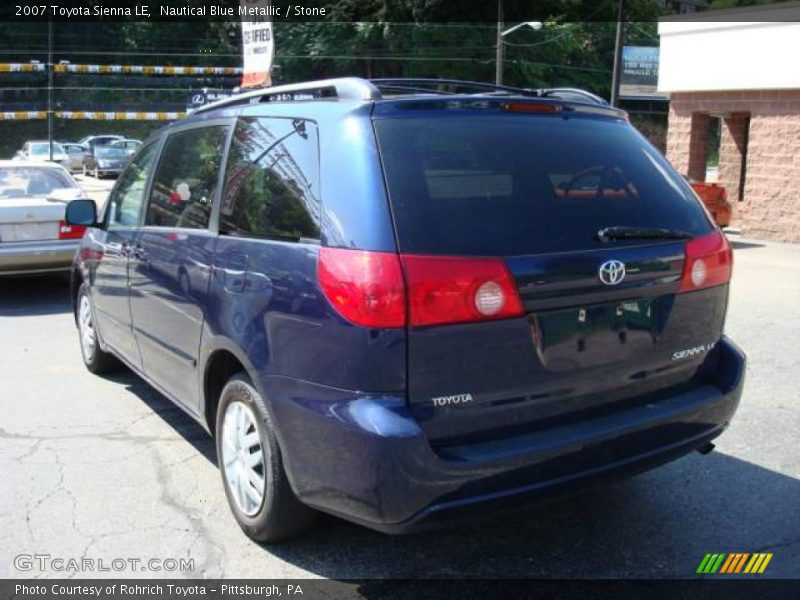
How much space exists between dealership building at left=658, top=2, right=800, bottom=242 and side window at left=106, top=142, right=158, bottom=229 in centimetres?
1292

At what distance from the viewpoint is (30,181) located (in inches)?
372

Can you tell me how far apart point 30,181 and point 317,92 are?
7.20 metres

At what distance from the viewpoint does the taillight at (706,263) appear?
10.9ft

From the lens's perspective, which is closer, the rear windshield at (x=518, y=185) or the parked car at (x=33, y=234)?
the rear windshield at (x=518, y=185)

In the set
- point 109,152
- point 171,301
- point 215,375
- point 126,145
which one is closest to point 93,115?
point 109,152

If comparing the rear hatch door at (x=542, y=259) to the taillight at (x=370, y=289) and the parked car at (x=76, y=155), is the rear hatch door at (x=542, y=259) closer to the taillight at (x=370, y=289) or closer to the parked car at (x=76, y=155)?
the taillight at (x=370, y=289)

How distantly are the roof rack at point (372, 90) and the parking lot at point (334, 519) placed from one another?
5.75ft

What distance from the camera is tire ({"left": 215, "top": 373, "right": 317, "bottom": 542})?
3236mm

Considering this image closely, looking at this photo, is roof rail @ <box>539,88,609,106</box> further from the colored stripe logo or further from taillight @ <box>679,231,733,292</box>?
the colored stripe logo

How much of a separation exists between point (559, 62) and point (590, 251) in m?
47.1

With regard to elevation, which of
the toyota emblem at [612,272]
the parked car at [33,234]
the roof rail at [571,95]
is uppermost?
the roof rail at [571,95]

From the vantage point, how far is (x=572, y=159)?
3318 mm

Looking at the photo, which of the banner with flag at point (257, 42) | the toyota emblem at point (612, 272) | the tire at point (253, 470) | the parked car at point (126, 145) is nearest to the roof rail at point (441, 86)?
the toyota emblem at point (612, 272)

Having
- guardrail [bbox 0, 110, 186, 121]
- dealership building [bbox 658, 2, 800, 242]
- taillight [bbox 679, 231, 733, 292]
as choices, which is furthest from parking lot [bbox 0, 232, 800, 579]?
guardrail [bbox 0, 110, 186, 121]
